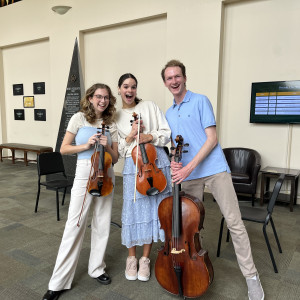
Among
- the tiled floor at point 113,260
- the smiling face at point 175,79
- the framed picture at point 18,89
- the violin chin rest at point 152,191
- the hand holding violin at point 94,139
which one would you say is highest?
the framed picture at point 18,89

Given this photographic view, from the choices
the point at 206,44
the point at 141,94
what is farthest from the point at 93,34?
the point at 206,44

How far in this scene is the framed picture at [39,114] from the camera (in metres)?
7.43

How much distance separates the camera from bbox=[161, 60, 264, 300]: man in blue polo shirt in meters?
1.85

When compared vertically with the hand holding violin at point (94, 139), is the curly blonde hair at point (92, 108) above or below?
above

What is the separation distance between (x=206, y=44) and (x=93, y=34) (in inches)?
109

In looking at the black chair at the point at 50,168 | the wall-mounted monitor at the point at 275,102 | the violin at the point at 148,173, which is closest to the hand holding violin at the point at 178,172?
the violin at the point at 148,173

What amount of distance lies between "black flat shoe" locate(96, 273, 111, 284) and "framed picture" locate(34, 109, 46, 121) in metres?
6.03

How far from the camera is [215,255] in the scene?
2.62m

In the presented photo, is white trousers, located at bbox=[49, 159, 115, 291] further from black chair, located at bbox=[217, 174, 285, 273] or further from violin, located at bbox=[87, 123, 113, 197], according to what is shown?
black chair, located at bbox=[217, 174, 285, 273]

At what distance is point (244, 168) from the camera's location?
429 centimetres

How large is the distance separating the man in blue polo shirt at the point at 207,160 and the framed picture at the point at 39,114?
20.4 ft

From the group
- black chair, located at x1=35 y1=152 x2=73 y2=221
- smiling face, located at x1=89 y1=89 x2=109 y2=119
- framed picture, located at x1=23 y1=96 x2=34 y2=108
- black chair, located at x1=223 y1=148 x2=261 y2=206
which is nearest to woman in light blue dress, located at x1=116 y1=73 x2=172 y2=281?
smiling face, located at x1=89 y1=89 x2=109 y2=119

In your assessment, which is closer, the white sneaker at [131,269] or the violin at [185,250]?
the violin at [185,250]

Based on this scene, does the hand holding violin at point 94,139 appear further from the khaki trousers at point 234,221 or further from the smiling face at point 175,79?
the khaki trousers at point 234,221
